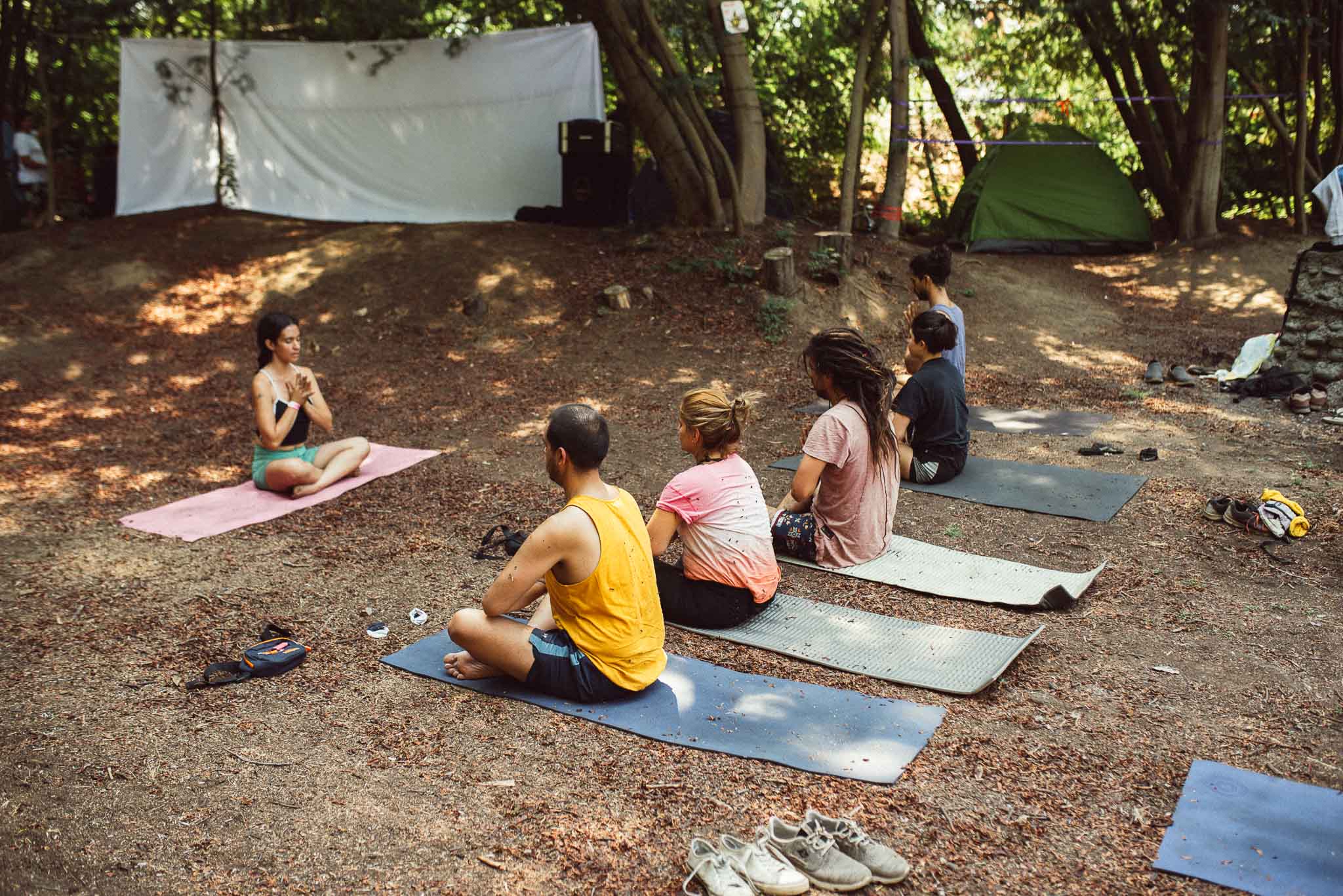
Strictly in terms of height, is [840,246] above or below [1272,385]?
above

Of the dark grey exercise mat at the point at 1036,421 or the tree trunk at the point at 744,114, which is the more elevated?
the tree trunk at the point at 744,114

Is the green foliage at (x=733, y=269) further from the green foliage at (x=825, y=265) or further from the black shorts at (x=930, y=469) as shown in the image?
the black shorts at (x=930, y=469)

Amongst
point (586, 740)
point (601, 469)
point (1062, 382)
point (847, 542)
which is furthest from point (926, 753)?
point (1062, 382)

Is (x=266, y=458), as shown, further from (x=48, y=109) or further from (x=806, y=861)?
(x=48, y=109)

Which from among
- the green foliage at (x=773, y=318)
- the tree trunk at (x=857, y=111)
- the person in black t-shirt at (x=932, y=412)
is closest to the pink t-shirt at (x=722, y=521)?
the person in black t-shirt at (x=932, y=412)

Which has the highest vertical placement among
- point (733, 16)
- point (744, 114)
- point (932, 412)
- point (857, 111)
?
point (733, 16)

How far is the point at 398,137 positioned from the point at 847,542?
29.9ft

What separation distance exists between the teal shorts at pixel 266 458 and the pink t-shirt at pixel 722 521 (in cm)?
278

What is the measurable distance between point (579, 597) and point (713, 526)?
823 mm

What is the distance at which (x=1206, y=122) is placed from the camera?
37.3ft

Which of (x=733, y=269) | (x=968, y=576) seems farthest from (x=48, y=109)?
(x=968, y=576)

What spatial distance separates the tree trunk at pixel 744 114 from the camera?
9.54 metres

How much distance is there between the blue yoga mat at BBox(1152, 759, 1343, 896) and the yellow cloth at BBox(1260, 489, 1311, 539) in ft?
7.32

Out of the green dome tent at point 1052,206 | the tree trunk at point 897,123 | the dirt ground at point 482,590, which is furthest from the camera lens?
the green dome tent at point 1052,206
